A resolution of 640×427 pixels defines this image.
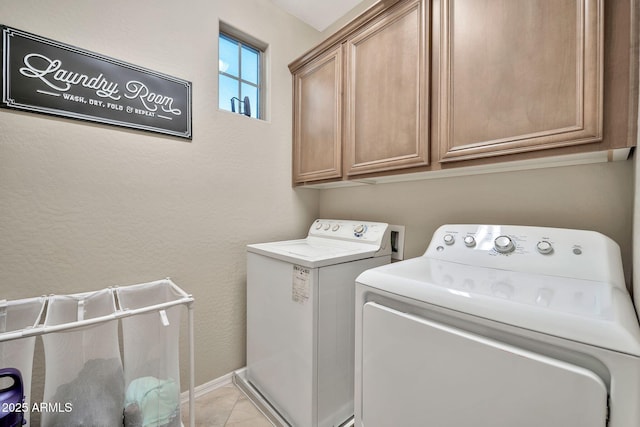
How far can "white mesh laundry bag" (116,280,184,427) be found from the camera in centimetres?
111

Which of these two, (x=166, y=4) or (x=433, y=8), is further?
(x=166, y=4)

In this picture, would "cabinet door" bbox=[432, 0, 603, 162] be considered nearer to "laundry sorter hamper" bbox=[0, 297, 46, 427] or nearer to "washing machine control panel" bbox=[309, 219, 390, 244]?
"washing machine control panel" bbox=[309, 219, 390, 244]

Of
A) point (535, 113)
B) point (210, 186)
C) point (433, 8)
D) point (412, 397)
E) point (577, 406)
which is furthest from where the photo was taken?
point (210, 186)

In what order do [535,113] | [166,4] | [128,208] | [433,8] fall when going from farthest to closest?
1. [166,4]
2. [128,208]
3. [433,8]
4. [535,113]

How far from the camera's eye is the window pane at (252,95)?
1.96 meters

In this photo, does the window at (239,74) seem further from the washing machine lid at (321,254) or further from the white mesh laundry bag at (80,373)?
the white mesh laundry bag at (80,373)

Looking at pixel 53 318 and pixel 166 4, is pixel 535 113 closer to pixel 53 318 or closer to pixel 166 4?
pixel 166 4

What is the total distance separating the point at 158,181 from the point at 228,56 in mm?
1067

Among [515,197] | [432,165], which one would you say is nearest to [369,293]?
[432,165]

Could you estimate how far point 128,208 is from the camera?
1.41 metres

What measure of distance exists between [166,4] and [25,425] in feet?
6.95

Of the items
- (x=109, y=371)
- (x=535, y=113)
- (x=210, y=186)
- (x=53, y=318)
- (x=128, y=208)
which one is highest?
(x=535, y=113)

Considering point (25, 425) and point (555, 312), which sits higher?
point (555, 312)

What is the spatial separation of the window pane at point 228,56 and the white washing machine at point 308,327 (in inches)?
51.7
